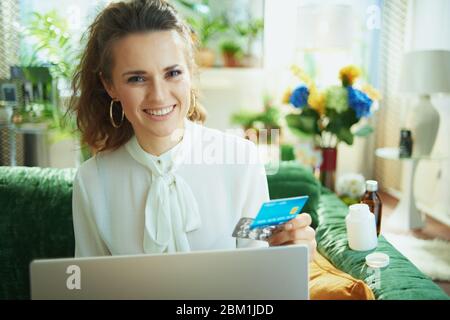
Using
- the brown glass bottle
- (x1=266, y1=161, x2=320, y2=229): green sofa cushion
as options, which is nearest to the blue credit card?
the brown glass bottle

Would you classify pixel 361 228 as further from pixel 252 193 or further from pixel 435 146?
pixel 435 146

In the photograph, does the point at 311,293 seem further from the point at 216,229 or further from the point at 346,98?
the point at 346,98

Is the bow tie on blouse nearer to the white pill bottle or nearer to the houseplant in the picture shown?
the white pill bottle

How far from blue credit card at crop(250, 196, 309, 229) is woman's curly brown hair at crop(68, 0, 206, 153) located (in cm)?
38

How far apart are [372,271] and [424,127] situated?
4.43 ft

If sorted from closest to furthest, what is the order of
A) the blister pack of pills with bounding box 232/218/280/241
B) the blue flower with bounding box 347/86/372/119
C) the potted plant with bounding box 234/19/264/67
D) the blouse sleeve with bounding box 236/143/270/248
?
the blister pack of pills with bounding box 232/218/280/241
the blouse sleeve with bounding box 236/143/270/248
the blue flower with bounding box 347/86/372/119
the potted plant with bounding box 234/19/264/67

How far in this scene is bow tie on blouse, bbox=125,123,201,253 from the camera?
2.76ft

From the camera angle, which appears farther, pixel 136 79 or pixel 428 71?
pixel 428 71

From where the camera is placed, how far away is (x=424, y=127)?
206 cm

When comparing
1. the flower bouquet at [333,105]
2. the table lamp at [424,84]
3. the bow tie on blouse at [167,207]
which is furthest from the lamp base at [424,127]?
the bow tie on blouse at [167,207]

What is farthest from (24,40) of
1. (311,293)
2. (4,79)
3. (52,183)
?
(311,293)

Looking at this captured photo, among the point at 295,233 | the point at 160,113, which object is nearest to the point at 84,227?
the point at 160,113

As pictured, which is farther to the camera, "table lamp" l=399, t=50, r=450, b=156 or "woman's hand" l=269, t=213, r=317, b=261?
"table lamp" l=399, t=50, r=450, b=156
